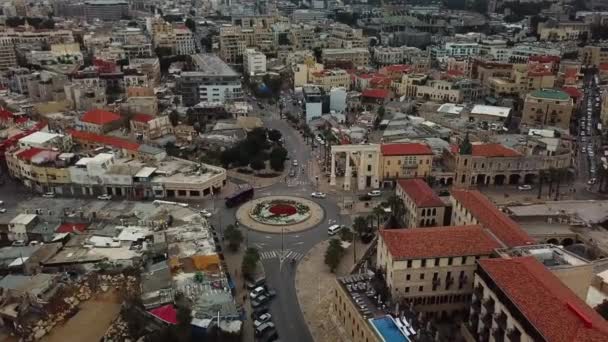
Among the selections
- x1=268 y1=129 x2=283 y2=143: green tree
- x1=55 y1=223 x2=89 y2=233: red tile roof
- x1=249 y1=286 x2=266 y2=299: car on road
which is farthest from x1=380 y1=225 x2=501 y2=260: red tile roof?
x1=268 y1=129 x2=283 y2=143: green tree

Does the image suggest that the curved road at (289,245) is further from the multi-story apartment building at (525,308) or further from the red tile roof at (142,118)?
the red tile roof at (142,118)

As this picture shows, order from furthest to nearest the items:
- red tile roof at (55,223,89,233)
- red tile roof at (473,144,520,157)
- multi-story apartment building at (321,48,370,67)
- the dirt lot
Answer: multi-story apartment building at (321,48,370,67) → red tile roof at (473,144,520,157) → red tile roof at (55,223,89,233) → the dirt lot

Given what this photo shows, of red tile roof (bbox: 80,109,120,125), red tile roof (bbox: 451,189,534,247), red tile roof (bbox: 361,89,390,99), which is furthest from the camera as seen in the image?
red tile roof (bbox: 361,89,390,99)

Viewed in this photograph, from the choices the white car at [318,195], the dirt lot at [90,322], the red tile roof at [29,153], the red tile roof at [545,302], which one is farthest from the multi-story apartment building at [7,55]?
the red tile roof at [545,302]

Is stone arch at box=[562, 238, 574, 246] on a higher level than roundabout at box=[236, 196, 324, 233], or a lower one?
higher

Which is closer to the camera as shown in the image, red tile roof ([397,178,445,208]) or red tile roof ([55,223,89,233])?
red tile roof ([397,178,445,208])

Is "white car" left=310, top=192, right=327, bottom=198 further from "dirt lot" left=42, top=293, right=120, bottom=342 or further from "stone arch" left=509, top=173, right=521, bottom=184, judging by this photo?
"dirt lot" left=42, top=293, right=120, bottom=342
